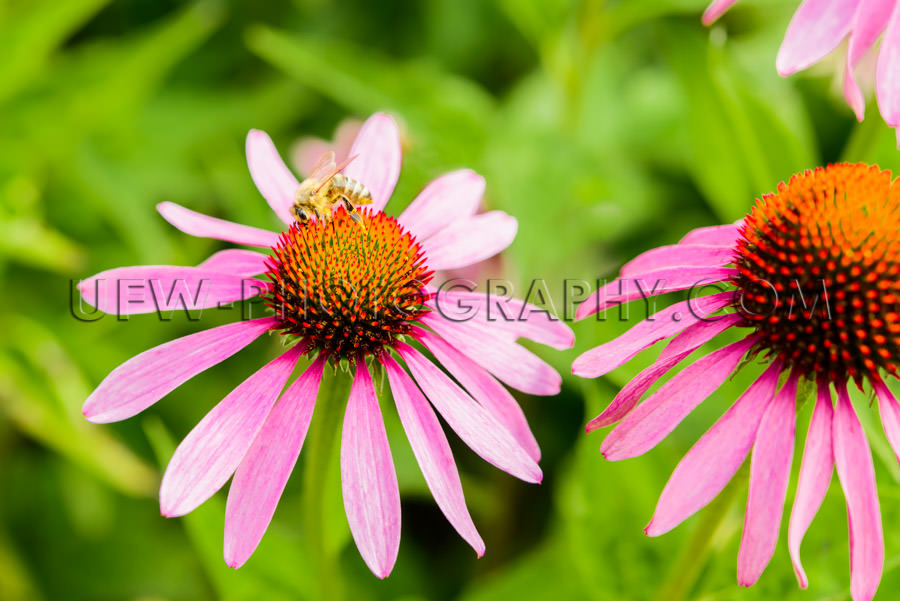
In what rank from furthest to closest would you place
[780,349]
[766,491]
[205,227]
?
[205,227] → [780,349] → [766,491]

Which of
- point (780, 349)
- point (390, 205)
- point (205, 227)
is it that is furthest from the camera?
point (390, 205)

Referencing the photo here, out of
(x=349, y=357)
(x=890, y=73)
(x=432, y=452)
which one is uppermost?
(x=890, y=73)

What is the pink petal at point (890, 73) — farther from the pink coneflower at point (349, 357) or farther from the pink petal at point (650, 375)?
the pink coneflower at point (349, 357)

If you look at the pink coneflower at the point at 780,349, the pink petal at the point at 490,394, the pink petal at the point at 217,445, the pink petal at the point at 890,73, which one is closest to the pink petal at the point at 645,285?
the pink coneflower at the point at 780,349

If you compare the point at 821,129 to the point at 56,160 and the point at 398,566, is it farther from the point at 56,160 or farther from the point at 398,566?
the point at 56,160

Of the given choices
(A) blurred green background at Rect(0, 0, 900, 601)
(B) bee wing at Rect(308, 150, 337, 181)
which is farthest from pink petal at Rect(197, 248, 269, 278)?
(A) blurred green background at Rect(0, 0, 900, 601)

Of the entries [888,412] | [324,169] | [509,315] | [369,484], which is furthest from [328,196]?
[888,412]

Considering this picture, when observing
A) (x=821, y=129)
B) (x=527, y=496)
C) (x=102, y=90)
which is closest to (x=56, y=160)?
(x=102, y=90)

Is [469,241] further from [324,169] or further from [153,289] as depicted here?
[153,289]

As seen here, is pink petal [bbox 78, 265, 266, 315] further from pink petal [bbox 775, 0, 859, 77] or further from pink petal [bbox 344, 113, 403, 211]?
pink petal [bbox 775, 0, 859, 77]
